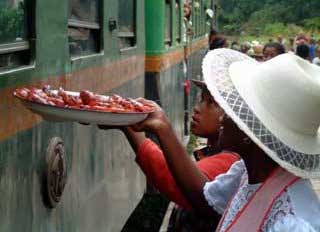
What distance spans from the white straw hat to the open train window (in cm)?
77

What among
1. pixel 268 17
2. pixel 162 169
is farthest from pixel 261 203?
pixel 268 17

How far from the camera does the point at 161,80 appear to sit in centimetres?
662

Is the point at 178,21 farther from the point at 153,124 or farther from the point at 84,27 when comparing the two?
the point at 153,124

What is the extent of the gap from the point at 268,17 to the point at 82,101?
58.3m

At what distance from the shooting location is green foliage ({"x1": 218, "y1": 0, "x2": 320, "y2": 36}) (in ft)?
180

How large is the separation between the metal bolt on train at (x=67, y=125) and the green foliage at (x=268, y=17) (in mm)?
48928

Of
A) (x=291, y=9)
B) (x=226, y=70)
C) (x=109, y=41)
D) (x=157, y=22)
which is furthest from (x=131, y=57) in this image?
(x=291, y=9)

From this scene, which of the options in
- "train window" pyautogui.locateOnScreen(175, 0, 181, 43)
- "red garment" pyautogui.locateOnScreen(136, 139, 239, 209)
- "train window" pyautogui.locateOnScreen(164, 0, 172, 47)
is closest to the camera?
"red garment" pyautogui.locateOnScreen(136, 139, 239, 209)

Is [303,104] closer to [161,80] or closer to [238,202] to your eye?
[238,202]

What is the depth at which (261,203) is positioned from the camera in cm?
Result: 200

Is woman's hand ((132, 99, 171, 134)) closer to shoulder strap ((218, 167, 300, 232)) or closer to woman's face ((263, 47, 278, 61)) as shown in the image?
shoulder strap ((218, 167, 300, 232))

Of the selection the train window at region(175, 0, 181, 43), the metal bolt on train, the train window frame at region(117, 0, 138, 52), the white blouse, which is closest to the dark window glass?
the train window at region(175, 0, 181, 43)

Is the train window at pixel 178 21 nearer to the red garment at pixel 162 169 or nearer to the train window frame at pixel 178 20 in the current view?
the train window frame at pixel 178 20

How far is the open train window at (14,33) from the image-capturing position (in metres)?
2.43
